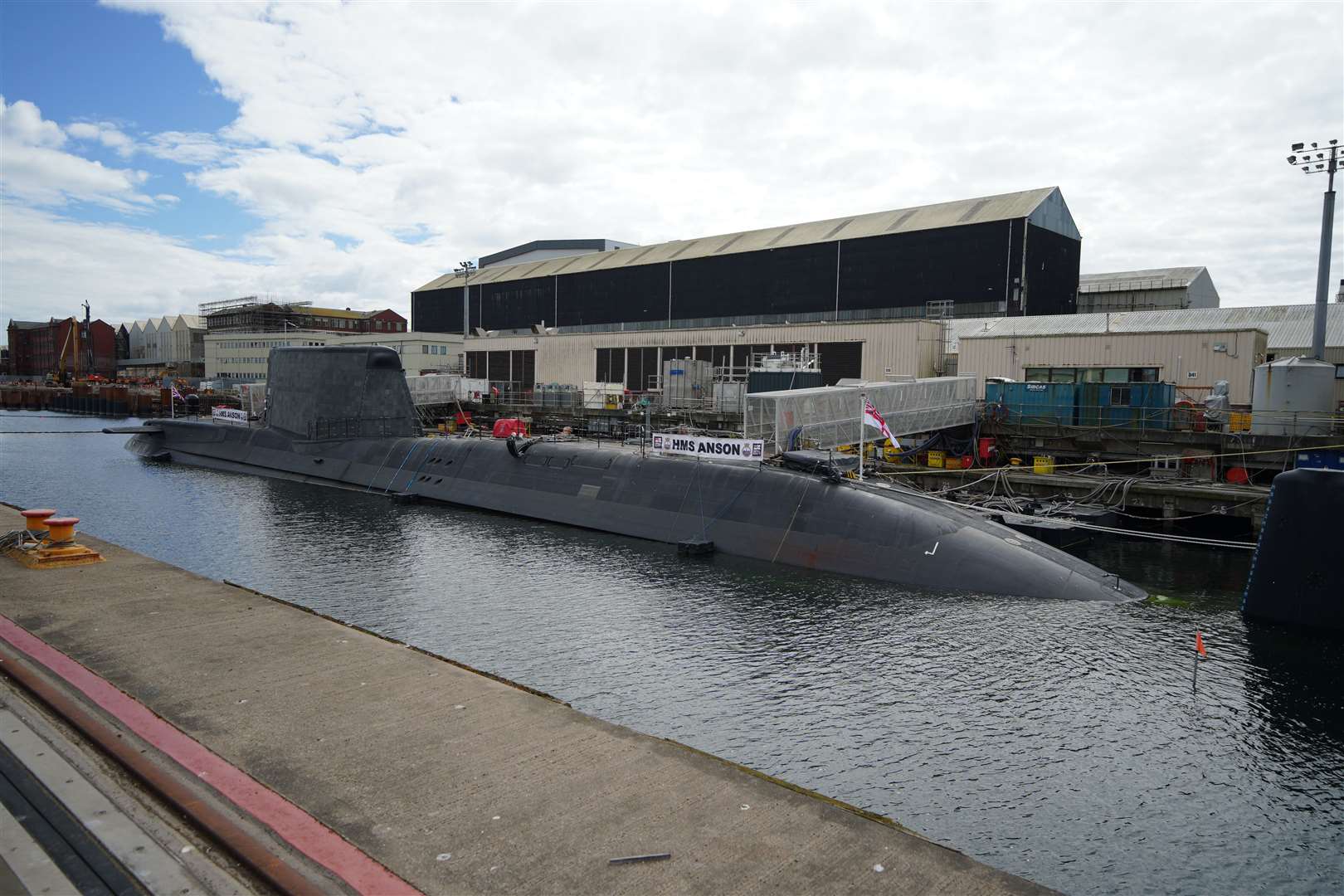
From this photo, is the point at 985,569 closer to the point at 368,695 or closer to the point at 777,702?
the point at 777,702

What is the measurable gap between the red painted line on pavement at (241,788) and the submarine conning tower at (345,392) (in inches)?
1092

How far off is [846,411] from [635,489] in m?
7.97

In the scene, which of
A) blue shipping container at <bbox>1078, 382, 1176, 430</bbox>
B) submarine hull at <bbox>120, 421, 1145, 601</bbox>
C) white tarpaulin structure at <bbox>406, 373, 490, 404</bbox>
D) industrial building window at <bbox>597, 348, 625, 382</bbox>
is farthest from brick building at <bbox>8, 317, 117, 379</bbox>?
blue shipping container at <bbox>1078, 382, 1176, 430</bbox>

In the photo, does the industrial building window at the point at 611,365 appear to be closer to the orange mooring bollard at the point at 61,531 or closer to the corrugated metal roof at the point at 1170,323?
the corrugated metal roof at the point at 1170,323

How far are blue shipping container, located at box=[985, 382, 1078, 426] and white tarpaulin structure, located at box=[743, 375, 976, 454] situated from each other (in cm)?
111

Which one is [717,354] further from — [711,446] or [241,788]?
[241,788]

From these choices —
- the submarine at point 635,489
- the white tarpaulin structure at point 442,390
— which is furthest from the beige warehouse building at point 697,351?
the submarine at point 635,489

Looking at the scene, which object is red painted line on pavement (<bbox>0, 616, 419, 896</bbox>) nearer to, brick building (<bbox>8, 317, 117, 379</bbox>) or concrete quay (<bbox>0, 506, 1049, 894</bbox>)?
concrete quay (<bbox>0, 506, 1049, 894</bbox>)

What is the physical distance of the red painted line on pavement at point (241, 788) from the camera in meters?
6.25

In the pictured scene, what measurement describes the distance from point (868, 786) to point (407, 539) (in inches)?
767

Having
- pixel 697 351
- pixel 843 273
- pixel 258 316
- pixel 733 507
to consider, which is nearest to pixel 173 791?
pixel 733 507

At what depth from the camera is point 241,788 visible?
7.47 meters

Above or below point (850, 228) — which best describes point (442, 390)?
below

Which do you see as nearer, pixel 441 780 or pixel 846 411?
pixel 441 780
